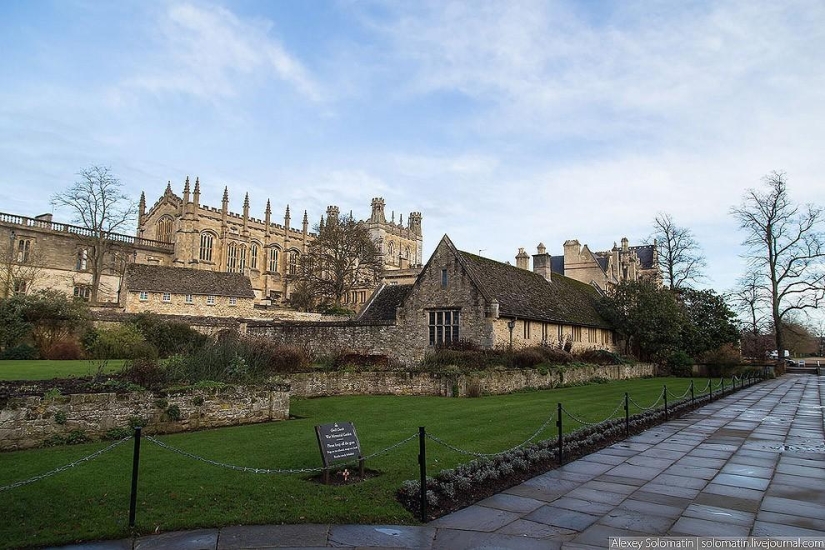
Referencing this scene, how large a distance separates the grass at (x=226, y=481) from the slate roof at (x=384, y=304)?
1963cm

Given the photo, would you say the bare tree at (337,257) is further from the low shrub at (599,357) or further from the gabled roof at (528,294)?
the low shrub at (599,357)

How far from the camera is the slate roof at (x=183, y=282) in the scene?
135 ft

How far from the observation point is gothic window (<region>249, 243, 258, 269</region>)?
79.7 meters

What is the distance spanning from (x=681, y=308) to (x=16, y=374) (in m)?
41.1

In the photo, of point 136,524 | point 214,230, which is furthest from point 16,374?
point 214,230

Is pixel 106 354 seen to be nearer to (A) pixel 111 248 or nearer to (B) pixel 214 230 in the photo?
(A) pixel 111 248

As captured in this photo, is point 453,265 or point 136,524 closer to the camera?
point 136,524

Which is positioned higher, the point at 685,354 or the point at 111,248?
the point at 111,248

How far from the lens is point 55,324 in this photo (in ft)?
95.9

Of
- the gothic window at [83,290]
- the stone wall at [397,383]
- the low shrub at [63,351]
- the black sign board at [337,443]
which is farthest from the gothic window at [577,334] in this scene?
the gothic window at [83,290]

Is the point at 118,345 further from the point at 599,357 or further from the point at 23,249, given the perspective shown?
the point at 23,249

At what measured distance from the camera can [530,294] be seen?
33.1m

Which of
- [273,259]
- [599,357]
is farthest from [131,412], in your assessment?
[273,259]

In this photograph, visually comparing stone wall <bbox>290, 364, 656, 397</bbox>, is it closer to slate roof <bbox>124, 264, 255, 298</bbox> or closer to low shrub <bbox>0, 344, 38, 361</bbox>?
low shrub <bbox>0, 344, 38, 361</bbox>
